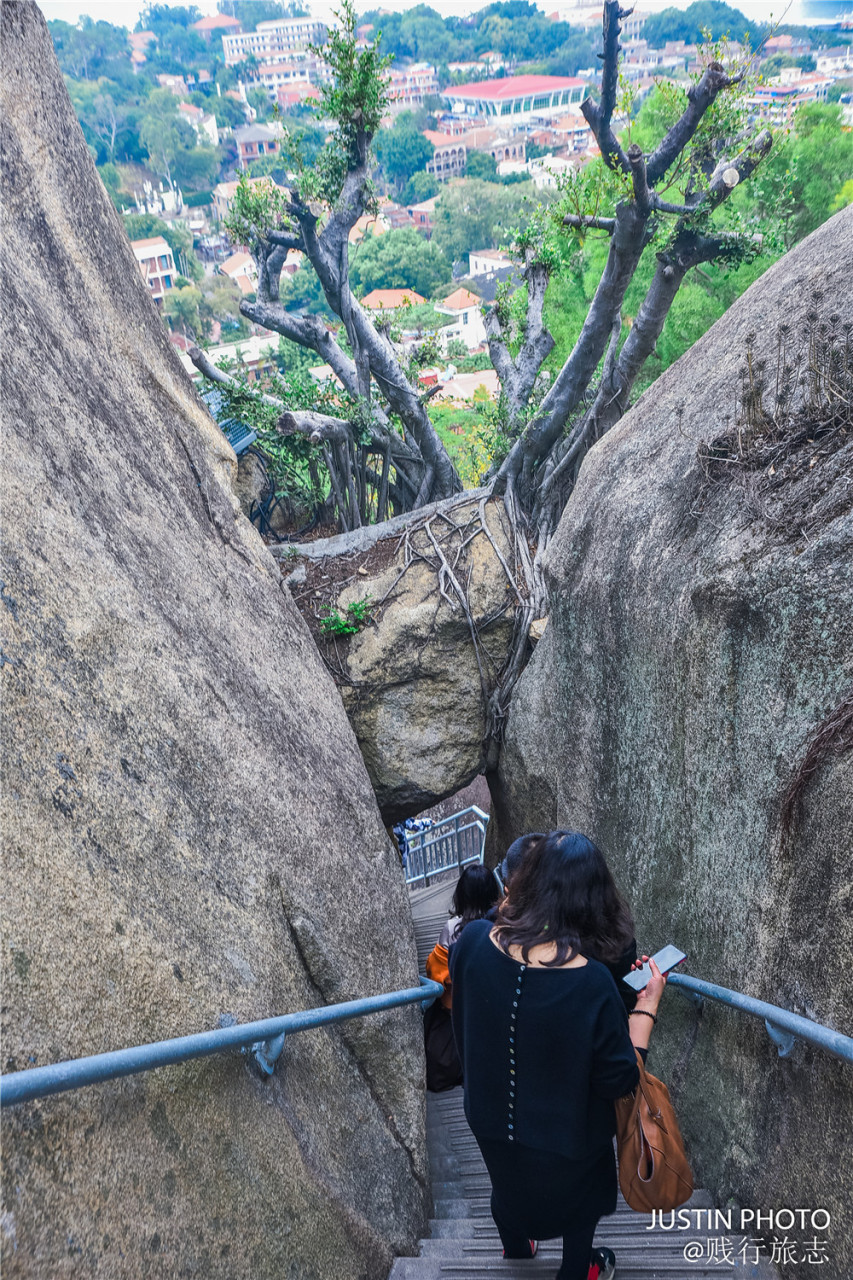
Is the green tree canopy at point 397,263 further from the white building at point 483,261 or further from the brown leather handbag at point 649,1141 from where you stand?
the brown leather handbag at point 649,1141

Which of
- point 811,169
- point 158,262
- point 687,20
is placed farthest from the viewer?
point 687,20

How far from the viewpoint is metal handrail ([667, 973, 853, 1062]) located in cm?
205

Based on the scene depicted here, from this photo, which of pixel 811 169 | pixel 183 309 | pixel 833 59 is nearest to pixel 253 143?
pixel 183 309

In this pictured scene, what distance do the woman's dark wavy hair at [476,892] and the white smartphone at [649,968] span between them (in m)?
1.00

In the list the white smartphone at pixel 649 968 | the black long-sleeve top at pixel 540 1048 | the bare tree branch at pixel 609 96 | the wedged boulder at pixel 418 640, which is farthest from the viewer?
the wedged boulder at pixel 418 640

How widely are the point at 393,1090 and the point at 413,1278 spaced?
84cm

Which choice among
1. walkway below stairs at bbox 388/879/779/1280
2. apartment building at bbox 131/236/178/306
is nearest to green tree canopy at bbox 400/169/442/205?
apartment building at bbox 131/236/178/306

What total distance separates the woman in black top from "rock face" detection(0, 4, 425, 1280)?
709mm

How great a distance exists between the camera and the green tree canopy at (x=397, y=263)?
34.7 metres

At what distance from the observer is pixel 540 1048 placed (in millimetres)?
2053

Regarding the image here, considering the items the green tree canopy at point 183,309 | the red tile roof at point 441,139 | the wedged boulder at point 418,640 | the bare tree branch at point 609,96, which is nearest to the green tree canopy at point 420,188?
the red tile roof at point 441,139

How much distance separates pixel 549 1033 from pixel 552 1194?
59 centimetres

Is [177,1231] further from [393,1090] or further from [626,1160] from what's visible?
[393,1090]

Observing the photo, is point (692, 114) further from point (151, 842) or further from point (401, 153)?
point (401, 153)
